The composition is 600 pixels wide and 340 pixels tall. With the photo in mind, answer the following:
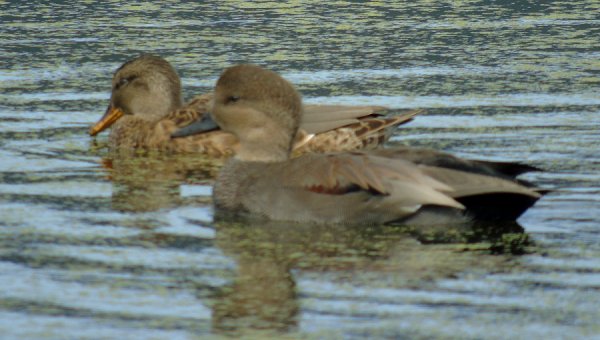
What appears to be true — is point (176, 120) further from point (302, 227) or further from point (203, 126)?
point (302, 227)

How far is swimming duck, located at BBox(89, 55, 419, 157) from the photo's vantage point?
10.1 m

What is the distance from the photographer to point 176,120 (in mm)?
10398

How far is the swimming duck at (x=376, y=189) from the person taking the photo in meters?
7.29

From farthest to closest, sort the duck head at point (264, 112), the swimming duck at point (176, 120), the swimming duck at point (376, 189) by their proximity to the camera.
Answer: the swimming duck at point (176, 120), the duck head at point (264, 112), the swimming duck at point (376, 189)

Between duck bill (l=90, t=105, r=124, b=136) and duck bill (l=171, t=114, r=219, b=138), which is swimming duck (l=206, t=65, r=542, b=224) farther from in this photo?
duck bill (l=90, t=105, r=124, b=136)

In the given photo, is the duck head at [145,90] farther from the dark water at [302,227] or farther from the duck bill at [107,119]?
the dark water at [302,227]

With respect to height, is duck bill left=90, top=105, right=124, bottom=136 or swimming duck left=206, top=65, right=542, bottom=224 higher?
swimming duck left=206, top=65, right=542, bottom=224

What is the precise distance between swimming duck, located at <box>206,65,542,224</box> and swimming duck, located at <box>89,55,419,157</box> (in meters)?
1.99

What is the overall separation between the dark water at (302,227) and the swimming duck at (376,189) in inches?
4.7

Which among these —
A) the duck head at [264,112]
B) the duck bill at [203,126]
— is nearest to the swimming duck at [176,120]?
the duck bill at [203,126]

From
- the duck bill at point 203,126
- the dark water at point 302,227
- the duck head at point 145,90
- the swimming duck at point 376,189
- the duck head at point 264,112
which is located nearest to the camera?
the dark water at point 302,227

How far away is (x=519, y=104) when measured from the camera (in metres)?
11.1

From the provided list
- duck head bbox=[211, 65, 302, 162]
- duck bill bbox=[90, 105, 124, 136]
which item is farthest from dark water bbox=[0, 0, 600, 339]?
duck head bbox=[211, 65, 302, 162]

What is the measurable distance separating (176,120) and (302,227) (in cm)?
315
